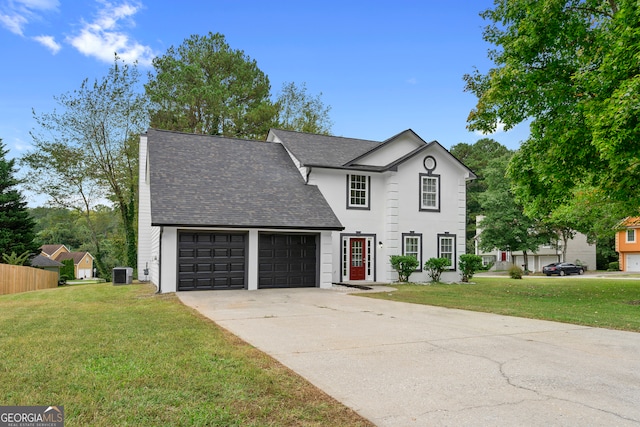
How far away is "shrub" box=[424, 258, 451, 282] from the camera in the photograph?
2091 centimetres

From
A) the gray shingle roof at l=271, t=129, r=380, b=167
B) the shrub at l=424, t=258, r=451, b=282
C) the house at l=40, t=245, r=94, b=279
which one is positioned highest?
the gray shingle roof at l=271, t=129, r=380, b=167

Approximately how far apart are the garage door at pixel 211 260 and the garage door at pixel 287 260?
805mm

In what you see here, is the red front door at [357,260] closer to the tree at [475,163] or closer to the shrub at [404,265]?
the shrub at [404,265]

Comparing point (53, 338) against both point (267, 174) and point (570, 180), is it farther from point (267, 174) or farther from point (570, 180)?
point (570, 180)

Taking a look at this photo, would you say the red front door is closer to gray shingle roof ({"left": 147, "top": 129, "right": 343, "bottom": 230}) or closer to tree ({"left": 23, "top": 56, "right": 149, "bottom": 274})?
gray shingle roof ({"left": 147, "top": 129, "right": 343, "bottom": 230})

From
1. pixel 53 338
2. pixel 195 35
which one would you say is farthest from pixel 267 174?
pixel 195 35

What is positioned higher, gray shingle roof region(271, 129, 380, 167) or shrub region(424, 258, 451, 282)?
gray shingle roof region(271, 129, 380, 167)

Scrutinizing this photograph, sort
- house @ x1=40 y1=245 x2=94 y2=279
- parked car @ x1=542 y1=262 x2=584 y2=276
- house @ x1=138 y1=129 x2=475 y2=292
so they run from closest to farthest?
1. house @ x1=138 y1=129 x2=475 y2=292
2. parked car @ x1=542 y1=262 x2=584 y2=276
3. house @ x1=40 y1=245 x2=94 y2=279

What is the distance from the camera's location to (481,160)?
209 ft

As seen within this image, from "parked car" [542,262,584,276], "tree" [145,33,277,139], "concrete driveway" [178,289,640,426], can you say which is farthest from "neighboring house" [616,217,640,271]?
"concrete driveway" [178,289,640,426]

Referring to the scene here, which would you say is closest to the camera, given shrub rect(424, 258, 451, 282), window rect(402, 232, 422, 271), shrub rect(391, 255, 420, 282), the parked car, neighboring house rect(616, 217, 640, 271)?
shrub rect(391, 255, 420, 282)

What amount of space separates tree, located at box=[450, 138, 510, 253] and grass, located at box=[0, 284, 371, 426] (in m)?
54.9

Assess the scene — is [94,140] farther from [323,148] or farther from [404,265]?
[404,265]

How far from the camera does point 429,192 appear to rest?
854 inches
